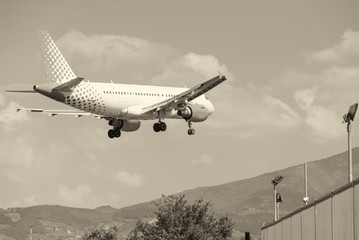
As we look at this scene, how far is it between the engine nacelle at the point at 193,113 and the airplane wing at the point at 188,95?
3.26ft

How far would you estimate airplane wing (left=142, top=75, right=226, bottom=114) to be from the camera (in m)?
99.6

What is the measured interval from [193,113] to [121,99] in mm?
8483

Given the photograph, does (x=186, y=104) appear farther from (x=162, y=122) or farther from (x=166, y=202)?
(x=166, y=202)

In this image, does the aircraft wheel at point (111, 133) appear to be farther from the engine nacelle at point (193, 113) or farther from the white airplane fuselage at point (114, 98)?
the engine nacelle at point (193, 113)

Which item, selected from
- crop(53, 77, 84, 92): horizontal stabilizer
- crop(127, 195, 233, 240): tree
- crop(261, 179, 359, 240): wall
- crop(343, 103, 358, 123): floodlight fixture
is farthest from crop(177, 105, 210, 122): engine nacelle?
crop(127, 195, 233, 240): tree

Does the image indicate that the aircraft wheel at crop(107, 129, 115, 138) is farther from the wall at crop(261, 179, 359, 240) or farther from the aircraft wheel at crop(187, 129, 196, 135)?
the wall at crop(261, 179, 359, 240)

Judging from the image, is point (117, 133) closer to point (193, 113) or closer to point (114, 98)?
point (114, 98)

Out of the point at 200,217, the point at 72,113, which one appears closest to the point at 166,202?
the point at 200,217

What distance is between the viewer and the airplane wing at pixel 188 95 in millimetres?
99562

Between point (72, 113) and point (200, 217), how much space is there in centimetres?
7965

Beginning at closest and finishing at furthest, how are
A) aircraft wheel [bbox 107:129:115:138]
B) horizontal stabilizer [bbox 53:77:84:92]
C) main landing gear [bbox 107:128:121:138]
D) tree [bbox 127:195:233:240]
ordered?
horizontal stabilizer [bbox 53:77:84:92], aircraft wheel [bbox 107:129:115:138], main landing gear [bbox 107:128:121:138], tree [bbox 127:195:233:240]

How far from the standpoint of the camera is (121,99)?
97.8 m

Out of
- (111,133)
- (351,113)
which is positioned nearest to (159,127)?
(111,133)

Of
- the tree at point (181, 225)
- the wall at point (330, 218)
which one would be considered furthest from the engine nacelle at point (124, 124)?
the tree at point (181, 225)
